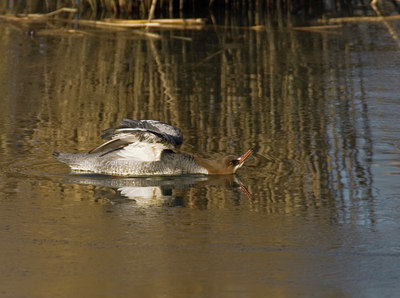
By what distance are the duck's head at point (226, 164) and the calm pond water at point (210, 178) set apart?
8 centimetres

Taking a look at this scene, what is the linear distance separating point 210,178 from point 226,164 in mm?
182

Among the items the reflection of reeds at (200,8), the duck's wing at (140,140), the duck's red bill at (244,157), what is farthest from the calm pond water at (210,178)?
the reflection of reeds at (200,8)

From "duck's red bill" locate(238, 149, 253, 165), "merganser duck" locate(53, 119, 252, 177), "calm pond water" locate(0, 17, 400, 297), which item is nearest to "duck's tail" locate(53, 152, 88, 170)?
"merganser duck" locate(53, 119, 252, 177)

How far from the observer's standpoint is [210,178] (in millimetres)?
6828

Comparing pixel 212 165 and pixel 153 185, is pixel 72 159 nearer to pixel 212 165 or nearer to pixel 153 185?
pixel 153 185

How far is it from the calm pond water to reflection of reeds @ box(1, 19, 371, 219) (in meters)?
0.02

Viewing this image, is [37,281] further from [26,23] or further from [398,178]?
[26,23]

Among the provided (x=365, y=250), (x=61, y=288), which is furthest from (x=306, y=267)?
(x=61, y=288)

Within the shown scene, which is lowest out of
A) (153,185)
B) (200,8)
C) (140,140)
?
(153,185)

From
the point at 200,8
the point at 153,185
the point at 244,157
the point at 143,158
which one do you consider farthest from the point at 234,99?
the point at 200,8

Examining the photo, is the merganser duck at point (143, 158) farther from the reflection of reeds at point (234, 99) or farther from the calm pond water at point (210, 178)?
the reflection of reeds at point (234, 99)

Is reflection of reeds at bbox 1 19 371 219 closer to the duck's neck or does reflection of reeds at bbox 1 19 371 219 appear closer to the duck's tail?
the duck's neck

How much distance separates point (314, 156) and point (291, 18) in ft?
22.4

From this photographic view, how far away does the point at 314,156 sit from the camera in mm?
7152
